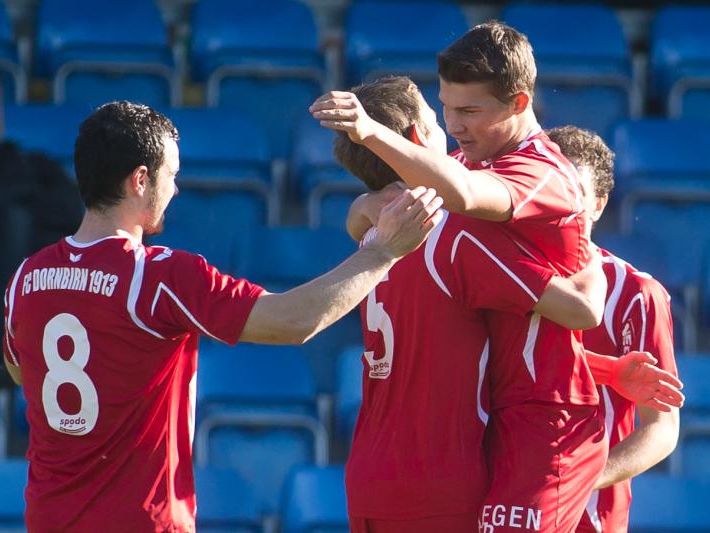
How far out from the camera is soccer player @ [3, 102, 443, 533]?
11.0 ft

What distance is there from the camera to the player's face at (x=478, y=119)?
11.0ft

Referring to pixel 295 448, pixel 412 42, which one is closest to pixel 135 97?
pixel 412 42

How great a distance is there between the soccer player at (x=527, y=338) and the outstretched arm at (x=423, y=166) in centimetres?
14

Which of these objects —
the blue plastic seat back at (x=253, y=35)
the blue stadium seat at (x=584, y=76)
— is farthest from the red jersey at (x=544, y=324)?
the blue plastic seat back at (x=253, y=35)

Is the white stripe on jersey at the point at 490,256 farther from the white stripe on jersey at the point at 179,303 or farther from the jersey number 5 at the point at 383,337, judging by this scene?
the white stripe on jersey at the point at 179,303

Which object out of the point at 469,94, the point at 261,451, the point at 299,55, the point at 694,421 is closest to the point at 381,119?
the point at 469,94

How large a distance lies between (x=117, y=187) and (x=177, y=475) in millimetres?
673

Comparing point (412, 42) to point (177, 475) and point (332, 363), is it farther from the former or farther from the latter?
point (177, 475)

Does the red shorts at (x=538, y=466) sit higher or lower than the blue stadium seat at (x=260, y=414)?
lower

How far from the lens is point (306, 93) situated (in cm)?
775

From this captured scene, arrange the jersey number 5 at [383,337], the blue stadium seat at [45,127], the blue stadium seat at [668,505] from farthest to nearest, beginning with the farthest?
the blue stadium seat at [45,127], the blue stadium seat at [668,505], the jersey number 5 at [383,337]

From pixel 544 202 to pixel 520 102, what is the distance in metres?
0.27

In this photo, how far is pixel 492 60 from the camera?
10.9ft

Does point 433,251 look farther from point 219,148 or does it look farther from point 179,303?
point 219,148
